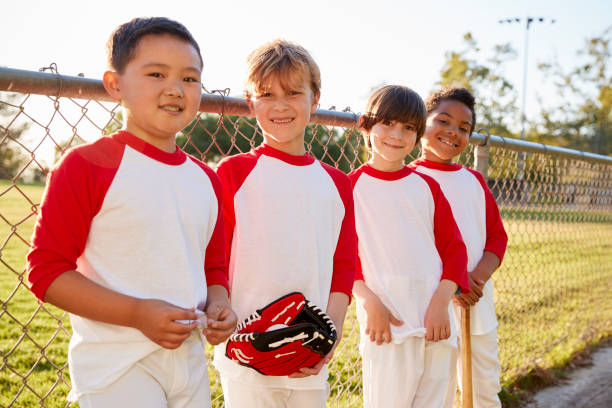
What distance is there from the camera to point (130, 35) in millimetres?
1540

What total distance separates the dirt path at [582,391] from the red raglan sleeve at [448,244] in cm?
182

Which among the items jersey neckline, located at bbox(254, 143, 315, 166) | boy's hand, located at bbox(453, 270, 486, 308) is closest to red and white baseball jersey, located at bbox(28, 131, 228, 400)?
jersey neckline, located at bbox(254, 143, 315, 166)


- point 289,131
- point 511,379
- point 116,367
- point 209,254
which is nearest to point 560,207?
point 511,379

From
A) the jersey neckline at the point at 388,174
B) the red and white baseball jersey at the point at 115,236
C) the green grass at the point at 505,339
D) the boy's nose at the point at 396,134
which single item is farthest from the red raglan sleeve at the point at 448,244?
the red and white baseball jersey at the point at 115,236

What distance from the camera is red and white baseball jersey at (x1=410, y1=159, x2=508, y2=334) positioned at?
9.16ft

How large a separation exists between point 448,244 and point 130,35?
1623 mm

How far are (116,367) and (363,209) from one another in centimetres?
133

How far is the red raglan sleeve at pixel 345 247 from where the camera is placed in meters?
2.05

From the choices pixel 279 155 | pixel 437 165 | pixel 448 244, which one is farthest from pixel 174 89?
pixel 437 165

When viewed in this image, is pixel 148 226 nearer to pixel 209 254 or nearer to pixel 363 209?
pixel 209 254

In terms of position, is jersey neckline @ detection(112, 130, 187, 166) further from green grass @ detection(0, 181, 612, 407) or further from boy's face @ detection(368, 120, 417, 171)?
green grass @ detection(0, 181, 612, 407)

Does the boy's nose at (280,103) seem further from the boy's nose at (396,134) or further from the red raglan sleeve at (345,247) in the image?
the boy's nose at (396,134)

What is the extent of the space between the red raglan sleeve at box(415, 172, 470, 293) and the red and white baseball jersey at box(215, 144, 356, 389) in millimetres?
619

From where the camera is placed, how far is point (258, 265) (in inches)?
74.7
